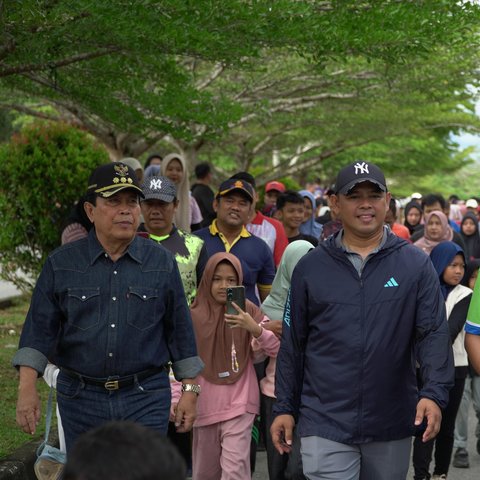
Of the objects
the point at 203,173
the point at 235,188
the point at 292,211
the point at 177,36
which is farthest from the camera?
the point at 203,173

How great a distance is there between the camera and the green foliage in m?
10.6

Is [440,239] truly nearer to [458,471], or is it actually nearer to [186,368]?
[458,471]

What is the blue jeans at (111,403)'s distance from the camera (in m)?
4.50

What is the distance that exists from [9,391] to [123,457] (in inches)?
277

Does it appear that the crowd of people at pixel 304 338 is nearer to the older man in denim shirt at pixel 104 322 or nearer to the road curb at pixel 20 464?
the older man in denim shirt at pixel 104 322

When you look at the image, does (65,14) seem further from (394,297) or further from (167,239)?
(394,297)

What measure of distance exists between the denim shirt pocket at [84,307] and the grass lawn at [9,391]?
240 centimetres

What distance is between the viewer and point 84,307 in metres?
4.45

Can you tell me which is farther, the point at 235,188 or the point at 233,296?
the point at 235,188

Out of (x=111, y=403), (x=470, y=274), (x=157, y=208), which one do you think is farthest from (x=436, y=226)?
(x=111, y=403)

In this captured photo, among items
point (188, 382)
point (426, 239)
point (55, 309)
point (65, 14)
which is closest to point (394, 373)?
point (188, 382)

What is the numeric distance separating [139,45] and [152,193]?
4.66 feet

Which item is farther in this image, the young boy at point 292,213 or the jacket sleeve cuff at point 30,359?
the young boy at point 292,213

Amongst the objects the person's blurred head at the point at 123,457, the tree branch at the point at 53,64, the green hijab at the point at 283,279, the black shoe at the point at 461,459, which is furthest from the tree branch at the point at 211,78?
the person's blurred head at the point at 123,457
